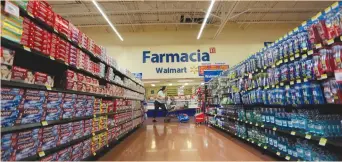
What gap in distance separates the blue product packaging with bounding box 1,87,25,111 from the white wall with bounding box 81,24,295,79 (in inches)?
375

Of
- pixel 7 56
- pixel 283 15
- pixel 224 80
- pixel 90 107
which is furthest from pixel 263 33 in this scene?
pixel 7 56

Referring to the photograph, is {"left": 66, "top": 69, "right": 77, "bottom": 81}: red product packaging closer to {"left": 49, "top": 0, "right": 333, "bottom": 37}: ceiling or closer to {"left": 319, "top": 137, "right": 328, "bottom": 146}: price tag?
{"left": 319, "top": 137, "right": 328, "bottom": 146}: price tag

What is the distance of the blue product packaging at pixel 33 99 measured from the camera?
1.92 m

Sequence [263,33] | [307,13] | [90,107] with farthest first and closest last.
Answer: [263,33], [307,13], [90,107]

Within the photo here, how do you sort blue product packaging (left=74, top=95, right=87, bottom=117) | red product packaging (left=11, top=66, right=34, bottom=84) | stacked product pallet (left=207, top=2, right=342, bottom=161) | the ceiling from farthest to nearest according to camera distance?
1. the ceiling
2. blue product packaging (left=74, top=95, right=87, bottom=117)
3. stacked product pallet (left=207, top=2, right=342, bottom=161)
4. red product packaging (left=11, top=66, right=34, bottom=84)

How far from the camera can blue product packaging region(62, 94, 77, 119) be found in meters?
2.58

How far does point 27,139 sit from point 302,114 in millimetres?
3491

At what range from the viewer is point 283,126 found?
10.1ft

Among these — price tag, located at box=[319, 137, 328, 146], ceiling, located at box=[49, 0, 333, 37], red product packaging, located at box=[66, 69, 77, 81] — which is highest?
ceiling, located at box=[49, 0, 333, 37]

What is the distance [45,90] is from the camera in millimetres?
2236

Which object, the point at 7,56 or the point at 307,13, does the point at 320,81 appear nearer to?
the point at 7,56

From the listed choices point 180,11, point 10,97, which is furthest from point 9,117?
point 180,11

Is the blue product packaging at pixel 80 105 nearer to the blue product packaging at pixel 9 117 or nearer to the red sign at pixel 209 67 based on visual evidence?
the blue product packaging at pixel 9 117

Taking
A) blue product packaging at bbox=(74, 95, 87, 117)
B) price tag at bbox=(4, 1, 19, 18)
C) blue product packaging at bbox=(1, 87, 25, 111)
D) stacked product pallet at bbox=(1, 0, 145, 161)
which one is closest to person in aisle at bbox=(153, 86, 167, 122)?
stacked product pallet at bbox=(1, 0, 145, 161)
